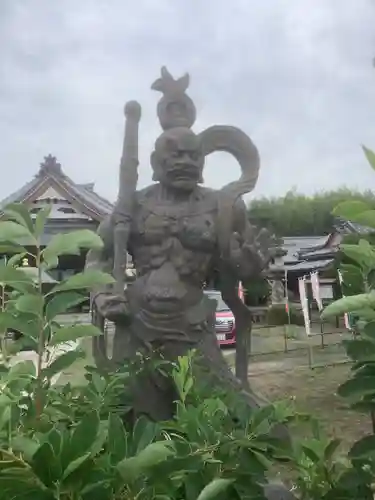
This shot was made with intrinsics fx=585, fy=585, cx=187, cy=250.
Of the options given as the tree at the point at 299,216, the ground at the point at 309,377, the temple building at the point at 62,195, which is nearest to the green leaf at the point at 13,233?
the ground at the point at 309,377

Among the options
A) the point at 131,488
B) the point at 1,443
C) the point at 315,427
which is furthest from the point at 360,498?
the point at 1,443

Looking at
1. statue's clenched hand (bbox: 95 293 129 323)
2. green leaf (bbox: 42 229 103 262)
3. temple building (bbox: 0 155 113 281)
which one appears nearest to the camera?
green leaf (bbox: 42 229 103 262)

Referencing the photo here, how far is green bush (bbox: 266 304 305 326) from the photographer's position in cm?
1401

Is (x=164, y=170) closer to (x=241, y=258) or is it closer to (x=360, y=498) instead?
(x=241, y=258)

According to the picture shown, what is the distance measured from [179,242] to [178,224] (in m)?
0.08

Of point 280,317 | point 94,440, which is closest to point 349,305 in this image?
point 94,440

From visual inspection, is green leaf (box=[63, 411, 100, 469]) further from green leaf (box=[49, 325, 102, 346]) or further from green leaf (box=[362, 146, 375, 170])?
green leaf (box=[362, 146, 375, 170])

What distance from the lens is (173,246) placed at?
2.71m

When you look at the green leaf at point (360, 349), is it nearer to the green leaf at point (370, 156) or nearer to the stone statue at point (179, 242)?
the green leaf at point (370, 156)

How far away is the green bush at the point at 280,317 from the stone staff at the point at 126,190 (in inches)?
457

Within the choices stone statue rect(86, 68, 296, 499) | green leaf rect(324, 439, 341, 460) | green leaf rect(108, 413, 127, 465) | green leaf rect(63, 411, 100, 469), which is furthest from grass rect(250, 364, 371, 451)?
green leaf rect(63, 411, 100, 469)

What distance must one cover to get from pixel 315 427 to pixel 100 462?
50 cm

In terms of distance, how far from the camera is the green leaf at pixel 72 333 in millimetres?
820

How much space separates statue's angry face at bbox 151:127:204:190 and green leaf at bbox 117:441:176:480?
2126 millimetres
